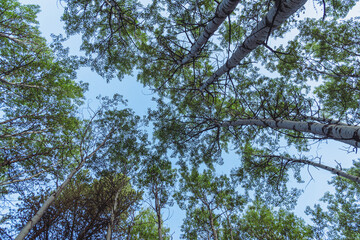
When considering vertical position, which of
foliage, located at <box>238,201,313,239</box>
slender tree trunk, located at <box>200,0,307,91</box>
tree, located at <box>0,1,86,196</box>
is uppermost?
tree, located at <box>0,1,86,196</box>

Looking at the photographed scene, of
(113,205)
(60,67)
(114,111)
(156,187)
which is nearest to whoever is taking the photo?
(113,205)

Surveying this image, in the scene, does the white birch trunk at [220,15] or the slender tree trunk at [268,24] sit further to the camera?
the white birch trunk at [220,15]

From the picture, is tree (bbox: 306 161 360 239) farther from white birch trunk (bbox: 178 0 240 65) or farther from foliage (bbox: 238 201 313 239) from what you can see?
white birch trunk (bbox: 178 0 240 65)

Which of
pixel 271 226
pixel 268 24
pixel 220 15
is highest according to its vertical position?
pixel 220 15

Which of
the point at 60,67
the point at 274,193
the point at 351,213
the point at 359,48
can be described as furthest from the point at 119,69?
the point at 351,213

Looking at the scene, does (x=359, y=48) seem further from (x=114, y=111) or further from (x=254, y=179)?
(x=114, y=111)

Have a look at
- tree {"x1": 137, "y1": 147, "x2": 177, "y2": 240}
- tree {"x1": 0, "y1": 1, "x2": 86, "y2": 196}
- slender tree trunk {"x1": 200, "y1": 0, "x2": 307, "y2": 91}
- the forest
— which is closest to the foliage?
the forest

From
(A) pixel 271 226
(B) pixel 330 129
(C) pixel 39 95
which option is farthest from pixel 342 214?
(C) pixel 39 95

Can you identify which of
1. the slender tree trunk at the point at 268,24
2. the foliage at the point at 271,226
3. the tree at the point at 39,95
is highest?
the tree at the point at 39,95

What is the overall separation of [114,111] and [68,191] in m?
4.94

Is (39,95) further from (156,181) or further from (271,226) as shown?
(271,226)

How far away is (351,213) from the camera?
28.9 ft

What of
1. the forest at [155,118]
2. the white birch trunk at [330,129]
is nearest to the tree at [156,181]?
the forest at [155,118]

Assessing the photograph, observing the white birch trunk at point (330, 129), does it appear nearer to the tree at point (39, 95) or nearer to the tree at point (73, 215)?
the tree at point (73, 215)
